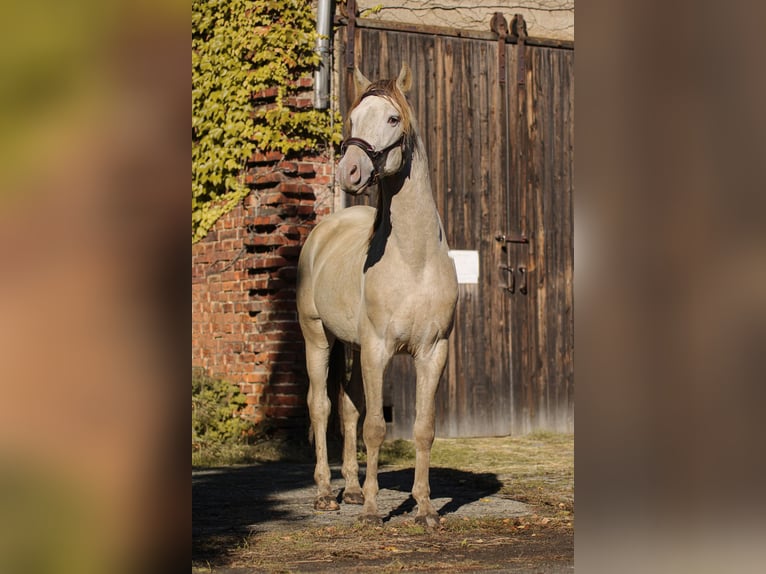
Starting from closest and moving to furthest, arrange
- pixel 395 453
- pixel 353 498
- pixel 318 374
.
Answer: pixel 353 498 → pixel 318 374 → pixel 395 453

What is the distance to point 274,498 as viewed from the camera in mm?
7402

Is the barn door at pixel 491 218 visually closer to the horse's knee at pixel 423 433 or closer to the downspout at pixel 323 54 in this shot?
the downspout at pixel 323 54

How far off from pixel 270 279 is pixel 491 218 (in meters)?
2.40

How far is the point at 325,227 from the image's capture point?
798 centimetres

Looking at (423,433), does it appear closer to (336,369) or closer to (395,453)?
(336,369)

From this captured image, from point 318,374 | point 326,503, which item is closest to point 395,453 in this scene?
point 318,374

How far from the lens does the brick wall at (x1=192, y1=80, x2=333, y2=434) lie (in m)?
10.0

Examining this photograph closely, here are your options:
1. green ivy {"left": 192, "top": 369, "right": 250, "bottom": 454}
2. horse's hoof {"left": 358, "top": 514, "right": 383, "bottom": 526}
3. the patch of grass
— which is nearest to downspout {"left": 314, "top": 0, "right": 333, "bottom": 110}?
green ivy {"left": 192, "top": 369, "right": 250, "bottom": 454}

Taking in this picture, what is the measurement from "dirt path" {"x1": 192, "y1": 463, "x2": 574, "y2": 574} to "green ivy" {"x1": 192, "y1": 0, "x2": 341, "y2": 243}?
3226 millimetres
